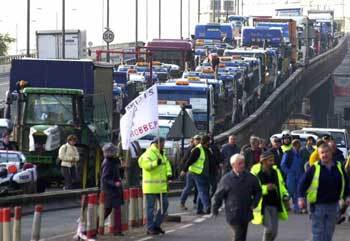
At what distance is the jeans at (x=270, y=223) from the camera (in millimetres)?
18594

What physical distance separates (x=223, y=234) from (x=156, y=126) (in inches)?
80.4

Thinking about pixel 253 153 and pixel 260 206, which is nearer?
pixel 260 206

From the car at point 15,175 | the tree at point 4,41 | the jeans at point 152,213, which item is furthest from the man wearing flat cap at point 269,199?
the tree at point 4,41

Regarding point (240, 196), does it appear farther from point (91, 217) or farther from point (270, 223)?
point (91, 217)

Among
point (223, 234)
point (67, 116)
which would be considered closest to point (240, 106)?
point (67, 116)

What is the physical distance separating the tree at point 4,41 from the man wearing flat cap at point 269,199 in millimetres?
119015

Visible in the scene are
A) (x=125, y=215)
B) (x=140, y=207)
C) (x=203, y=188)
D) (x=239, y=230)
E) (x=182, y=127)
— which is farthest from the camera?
(x=182, y=127)

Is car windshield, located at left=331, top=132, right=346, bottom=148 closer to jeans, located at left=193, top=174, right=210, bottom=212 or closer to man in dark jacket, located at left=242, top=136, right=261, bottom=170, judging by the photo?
Answer: man in dark jacket, located at left=242, top=136, right=261, bottom=170

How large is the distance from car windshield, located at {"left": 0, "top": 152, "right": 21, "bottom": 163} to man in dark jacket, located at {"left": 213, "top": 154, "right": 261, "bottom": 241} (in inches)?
567

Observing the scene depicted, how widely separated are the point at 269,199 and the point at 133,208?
572 centimetres

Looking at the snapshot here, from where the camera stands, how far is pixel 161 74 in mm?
64625

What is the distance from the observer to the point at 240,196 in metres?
18.0

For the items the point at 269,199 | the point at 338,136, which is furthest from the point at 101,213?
the point at 338,136

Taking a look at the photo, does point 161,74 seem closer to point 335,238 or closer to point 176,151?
point 176,151
